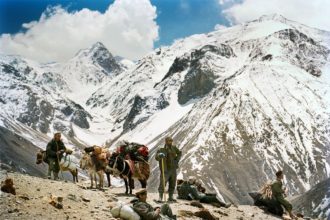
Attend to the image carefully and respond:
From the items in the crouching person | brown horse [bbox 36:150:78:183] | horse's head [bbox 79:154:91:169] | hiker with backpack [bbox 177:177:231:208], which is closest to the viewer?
the crouching person

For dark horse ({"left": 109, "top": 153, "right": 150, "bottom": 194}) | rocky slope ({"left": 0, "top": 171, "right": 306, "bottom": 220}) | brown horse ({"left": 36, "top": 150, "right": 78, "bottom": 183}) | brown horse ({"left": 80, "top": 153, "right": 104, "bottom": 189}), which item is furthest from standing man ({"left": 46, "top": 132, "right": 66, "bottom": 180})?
dark horse ({"left": 109, "top": 153, "right": 150, "bottom": 194})

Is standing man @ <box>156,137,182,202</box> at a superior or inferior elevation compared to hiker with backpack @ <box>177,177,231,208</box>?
superior

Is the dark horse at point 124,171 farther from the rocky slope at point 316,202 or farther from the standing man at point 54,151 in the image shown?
the rocky slope at point 316,202

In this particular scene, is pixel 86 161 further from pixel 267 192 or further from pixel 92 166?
pixel 267 192

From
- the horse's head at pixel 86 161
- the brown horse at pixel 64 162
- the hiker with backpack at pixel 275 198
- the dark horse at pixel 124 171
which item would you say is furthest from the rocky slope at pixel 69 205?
the brown horse at pixel 64 162

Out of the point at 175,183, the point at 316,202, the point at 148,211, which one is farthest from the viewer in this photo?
the point at 316,202

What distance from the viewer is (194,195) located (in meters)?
26.6

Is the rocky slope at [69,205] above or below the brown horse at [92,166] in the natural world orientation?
below

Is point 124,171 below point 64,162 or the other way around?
below

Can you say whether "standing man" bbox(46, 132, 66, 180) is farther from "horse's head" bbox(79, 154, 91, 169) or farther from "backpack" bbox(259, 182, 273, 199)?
"backpack" bbox(259, 182, 273, 199)

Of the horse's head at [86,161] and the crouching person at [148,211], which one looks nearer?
the crouching person at [148,211]

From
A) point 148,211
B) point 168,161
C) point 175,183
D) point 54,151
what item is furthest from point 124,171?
point 148,211

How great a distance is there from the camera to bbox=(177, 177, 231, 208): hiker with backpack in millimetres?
26422

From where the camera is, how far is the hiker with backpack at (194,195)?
86.7 feet
